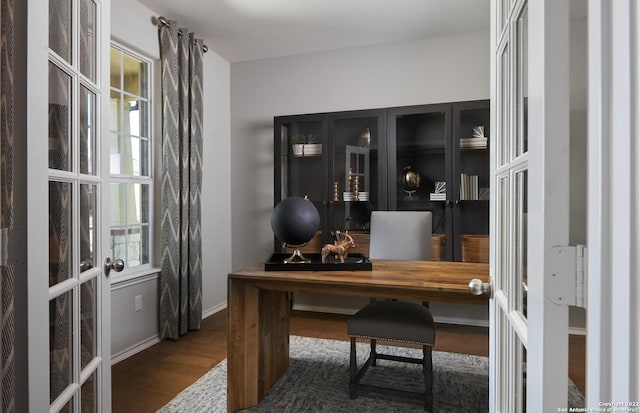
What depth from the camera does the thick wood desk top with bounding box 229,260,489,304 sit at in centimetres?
165

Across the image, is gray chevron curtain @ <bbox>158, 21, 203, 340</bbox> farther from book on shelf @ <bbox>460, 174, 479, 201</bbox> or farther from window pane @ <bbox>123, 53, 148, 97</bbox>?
book on shelf @ <bbox>460, 174, 479, 201</bbox>

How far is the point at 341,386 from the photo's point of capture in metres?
2.17

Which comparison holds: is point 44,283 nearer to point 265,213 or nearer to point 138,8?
point 138,8

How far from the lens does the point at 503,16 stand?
0.99 m

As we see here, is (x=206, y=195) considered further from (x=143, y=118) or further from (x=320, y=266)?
(x=320, y=266)

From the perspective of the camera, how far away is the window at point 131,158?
109 inches

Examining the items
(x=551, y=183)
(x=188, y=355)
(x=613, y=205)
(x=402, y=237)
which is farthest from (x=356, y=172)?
(x=613, y=205)

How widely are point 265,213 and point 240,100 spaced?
1.27m

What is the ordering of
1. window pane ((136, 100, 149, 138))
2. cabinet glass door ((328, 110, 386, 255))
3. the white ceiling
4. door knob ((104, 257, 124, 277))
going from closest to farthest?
door knob ((104, 257, 124, 277)) → the white ceiling → window pane ((136, 100, 149, 138)) → cabinet glass door ((328, 110, 386, 255))

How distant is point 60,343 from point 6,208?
1.53 ft

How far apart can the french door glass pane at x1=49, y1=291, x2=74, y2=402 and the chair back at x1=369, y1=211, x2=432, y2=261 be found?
1.95m

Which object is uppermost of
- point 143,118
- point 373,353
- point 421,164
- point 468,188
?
point 143,118

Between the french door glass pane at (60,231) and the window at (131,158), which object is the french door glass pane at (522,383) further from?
the window at (131,158)

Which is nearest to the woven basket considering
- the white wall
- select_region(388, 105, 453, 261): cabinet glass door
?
select_region(388, 105, 453, 261): cabinet glass door
